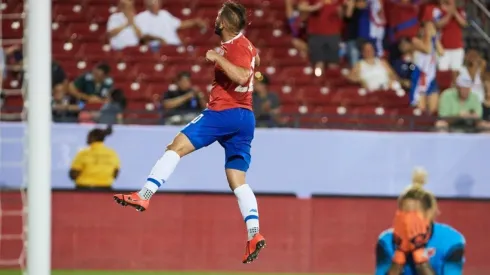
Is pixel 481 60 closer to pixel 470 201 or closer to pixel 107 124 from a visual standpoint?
pixel 470 201

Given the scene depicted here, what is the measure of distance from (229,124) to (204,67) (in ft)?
27.8

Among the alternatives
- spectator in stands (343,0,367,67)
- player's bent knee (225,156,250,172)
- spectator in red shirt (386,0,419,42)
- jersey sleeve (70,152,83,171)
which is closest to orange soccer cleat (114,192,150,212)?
player's bent knee (225,156,250,172)

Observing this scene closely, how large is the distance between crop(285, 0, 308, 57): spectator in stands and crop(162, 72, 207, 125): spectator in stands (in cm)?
198

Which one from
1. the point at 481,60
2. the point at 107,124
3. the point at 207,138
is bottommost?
the point at 207,138

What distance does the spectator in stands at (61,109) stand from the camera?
50.3ft

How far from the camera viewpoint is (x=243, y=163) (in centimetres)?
835

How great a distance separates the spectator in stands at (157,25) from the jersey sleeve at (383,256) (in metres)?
7.09

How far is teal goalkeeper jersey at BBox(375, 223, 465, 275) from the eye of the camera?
9.87 metres

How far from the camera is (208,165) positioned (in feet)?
52.3

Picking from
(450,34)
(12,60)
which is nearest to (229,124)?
(12,60)

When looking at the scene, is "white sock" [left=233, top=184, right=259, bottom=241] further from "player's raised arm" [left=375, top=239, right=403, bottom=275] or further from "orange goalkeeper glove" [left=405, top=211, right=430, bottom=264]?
"player's raised arm" [left=375, top=239, right=403, bottom=275]

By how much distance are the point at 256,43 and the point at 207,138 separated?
29.4 feet

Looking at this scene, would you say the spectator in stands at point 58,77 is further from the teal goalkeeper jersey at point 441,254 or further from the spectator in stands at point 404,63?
the teal goalkeeper jersey at point 441,254

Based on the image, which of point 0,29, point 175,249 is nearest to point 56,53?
point 0,29
